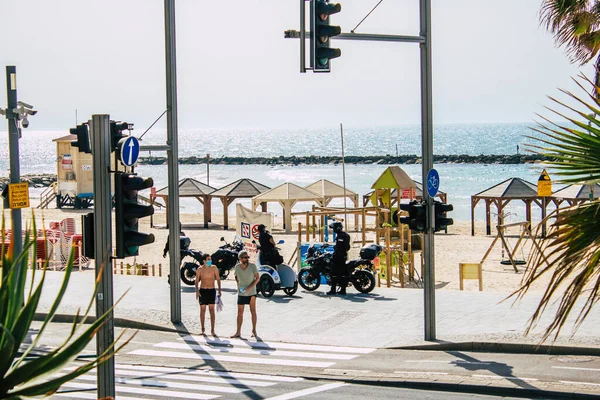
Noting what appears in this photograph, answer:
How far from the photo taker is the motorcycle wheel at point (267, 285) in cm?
2012

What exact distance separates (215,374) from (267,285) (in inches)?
264

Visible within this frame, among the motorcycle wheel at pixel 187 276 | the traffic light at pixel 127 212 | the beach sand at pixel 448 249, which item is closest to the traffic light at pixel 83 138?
the traffic light at pixel 127 212

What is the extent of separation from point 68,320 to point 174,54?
5979 mm

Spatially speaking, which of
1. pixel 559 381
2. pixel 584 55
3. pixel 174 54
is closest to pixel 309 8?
pixel 174 54

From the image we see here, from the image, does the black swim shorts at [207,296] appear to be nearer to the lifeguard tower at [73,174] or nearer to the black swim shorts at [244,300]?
the black swim shorts at [244,300]

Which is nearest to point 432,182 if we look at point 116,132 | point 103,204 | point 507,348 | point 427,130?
point 427,130

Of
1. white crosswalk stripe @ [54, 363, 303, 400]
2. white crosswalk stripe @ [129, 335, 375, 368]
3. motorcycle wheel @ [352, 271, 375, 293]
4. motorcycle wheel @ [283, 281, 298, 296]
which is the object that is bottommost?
white crosswalk stripe @ [54, 363, 303, 400]

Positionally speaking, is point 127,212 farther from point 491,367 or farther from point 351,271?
point 351,271

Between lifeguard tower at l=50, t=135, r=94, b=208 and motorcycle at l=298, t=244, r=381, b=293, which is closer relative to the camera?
motorcycle at l=298, t=244, r=381, b=293

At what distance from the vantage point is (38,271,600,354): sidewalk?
49.7ft

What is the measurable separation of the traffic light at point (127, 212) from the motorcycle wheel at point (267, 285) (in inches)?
456

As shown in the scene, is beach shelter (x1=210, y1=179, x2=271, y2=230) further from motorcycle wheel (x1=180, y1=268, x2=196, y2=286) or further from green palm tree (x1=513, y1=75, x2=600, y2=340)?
green palm tree (x1=513, y1=75, x2=600, y2=340)

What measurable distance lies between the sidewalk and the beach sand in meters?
3.07

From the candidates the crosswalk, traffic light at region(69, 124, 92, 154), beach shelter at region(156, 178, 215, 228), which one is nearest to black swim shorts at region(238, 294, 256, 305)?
the crosswalk
